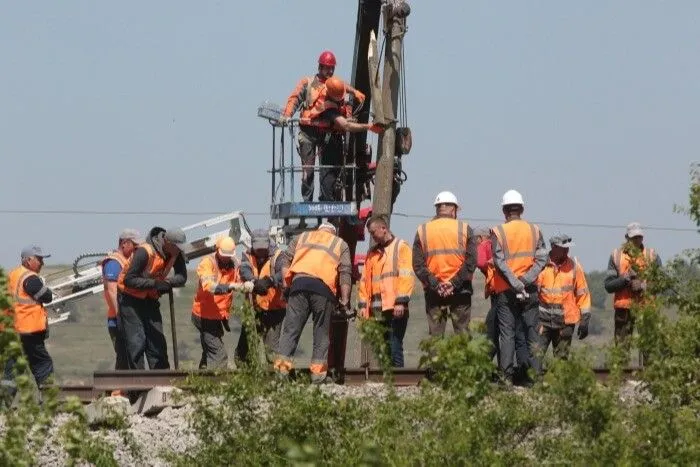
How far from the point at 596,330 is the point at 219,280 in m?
61.6

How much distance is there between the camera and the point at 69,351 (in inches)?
4094

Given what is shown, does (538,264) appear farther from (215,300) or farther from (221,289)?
(215,300)

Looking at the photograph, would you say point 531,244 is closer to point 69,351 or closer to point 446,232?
point 446,232

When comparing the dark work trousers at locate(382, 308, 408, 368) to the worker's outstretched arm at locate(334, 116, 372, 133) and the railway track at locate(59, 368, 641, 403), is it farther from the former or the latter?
the worker's outstretched arm at locate(334, 116, 372, 133)

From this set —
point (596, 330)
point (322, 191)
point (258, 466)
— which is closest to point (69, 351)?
point (596, 330)

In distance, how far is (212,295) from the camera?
72.0 ft

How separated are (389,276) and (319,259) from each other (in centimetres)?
83

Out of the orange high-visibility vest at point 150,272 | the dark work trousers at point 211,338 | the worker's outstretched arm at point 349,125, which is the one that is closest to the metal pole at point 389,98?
the worker's outstretched arm at point 349,125

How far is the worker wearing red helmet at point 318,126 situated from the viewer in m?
23.6

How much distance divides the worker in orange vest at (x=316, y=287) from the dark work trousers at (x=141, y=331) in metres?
1.84

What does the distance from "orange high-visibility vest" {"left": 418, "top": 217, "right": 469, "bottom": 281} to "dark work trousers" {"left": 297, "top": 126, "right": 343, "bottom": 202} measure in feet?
12.3

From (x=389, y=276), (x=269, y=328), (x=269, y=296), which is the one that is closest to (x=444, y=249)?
(x=389, y=276)

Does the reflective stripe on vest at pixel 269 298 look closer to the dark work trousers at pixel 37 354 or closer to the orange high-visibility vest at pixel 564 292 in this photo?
the dark work trousers at pixel 37 354

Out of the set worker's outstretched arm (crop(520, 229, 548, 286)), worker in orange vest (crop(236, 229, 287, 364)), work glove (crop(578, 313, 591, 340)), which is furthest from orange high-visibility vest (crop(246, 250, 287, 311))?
work glove (crop(578, 313, 591, 340))
